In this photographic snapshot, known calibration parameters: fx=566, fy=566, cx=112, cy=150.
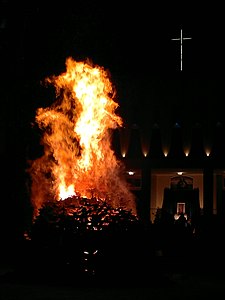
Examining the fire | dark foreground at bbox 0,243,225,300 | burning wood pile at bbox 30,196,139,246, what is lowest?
dark foreground at bbox 0,243,225,300

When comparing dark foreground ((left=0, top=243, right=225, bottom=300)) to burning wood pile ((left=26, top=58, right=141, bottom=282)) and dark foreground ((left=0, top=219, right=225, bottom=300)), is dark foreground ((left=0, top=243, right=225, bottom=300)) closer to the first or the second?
dark foreground ((left=0, top=219, right=225, bottom=300))

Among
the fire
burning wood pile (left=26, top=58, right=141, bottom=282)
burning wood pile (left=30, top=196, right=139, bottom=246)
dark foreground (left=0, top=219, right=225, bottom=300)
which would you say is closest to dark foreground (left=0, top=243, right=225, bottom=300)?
dark foreground (left=0, top=219, right=225, bottom=300)

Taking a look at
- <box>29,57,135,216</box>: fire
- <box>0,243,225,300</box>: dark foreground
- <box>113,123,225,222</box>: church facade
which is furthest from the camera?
<box>113,123,225,222</box>: church facade

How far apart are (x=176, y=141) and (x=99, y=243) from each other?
18.2 m

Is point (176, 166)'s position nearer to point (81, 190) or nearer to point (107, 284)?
point (81, 190)

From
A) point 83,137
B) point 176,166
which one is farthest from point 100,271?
point 176,166

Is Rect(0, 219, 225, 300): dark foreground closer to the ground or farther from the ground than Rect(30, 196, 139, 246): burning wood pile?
closer to the ground

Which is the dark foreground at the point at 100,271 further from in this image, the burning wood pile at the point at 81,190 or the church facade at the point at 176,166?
the church facade at the point at 176,166

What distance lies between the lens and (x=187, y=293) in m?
11.5

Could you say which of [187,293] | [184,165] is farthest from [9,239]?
[184,165]

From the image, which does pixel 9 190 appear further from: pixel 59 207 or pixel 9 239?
pixel 59 207

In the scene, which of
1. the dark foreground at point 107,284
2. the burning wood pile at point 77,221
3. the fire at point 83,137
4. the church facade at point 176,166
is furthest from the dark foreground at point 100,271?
the church facade at point 176,166

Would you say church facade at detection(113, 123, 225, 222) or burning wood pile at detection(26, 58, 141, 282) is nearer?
burning wood pile at detection(26, 58, 141, 282)

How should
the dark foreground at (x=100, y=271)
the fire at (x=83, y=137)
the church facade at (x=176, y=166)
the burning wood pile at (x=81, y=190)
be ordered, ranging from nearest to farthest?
1. the dark foreground at (x=100, y=271)
2. the burning wood pile at (x=81, y=190)
3. the fire at (x=83, y=137)
4. the church facade at (x=176, y=166)
